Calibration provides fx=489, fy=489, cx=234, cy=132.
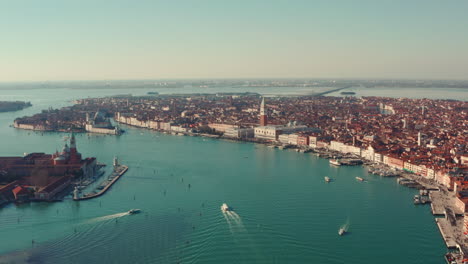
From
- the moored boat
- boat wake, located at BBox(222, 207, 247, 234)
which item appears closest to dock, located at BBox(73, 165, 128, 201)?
boat wake, located at BBox(222, 207, 247, 234)

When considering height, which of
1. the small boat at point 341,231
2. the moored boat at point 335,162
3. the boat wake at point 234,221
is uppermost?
the moored boat at point 335,162

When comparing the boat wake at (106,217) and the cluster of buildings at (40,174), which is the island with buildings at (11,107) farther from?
the boat wake at (106,217)

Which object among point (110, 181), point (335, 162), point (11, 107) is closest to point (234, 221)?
point (110, 181)

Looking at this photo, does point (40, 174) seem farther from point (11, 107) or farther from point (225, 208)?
point (11, 107)

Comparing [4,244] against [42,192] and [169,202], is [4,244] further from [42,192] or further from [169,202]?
[169,202]

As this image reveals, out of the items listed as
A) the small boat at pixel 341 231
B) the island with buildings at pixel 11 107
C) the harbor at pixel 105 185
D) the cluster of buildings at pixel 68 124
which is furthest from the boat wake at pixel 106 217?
the island with buildings at pixel 11 107

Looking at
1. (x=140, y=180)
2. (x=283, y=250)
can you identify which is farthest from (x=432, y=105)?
(x=283, y=250)
